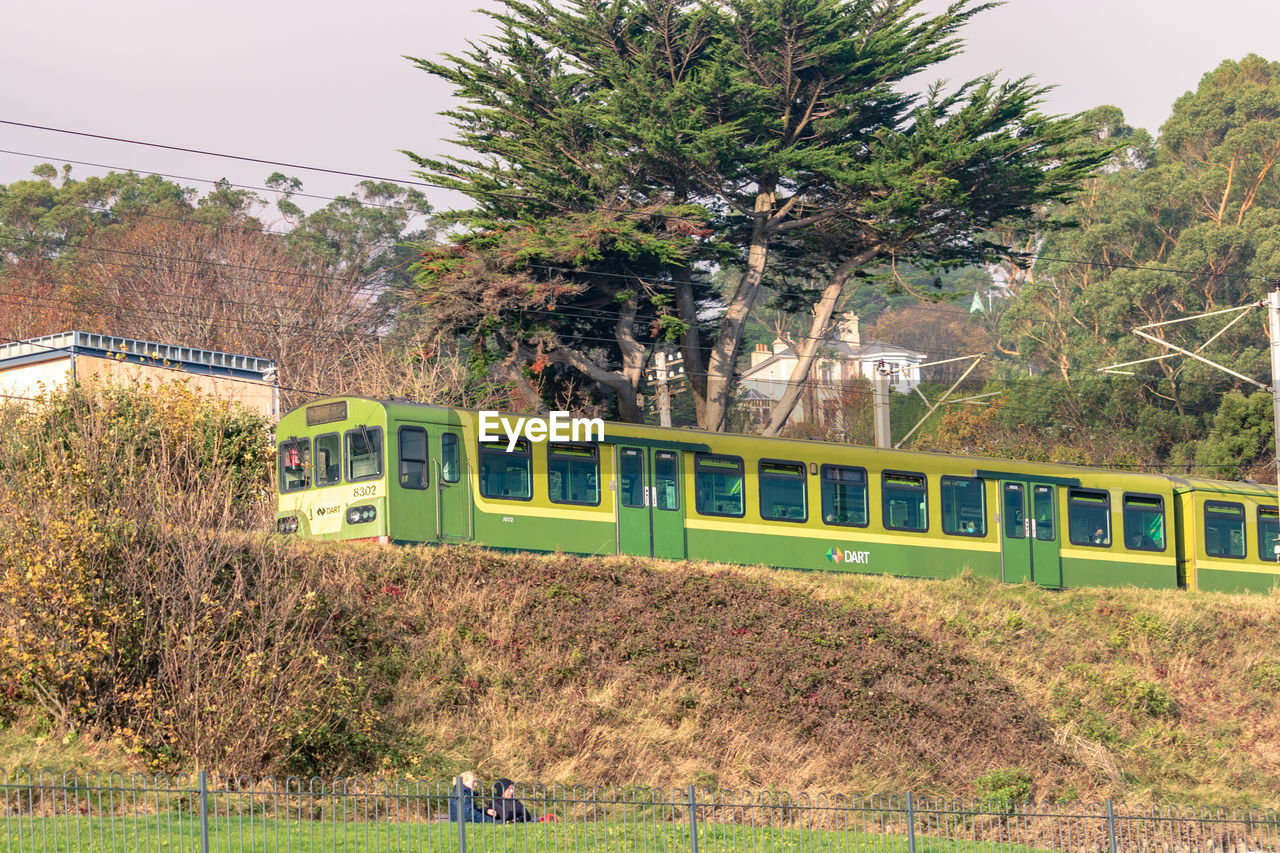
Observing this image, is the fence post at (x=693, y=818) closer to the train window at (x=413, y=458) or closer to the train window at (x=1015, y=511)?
the train window at (x=413, y=458)

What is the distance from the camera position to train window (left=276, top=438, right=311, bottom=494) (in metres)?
26.9

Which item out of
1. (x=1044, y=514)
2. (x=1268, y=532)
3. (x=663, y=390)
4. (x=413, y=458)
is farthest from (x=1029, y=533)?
(x=663, y=390)

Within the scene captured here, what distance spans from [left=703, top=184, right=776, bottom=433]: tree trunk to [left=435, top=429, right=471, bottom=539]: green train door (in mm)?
17331

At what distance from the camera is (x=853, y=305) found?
129 metres

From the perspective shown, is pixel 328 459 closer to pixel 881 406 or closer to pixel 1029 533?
pixel 1029 533

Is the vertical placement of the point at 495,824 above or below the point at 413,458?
below

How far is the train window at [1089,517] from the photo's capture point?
109 ft

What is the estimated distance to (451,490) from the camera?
84.9 ft

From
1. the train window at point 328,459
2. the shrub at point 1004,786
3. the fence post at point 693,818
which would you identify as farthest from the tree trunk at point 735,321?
the fence post at point 693,818

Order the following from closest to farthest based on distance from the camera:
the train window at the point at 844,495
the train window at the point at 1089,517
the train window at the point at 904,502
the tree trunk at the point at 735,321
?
1. the train window at the point at 844,495
2. the train window at the point at 904,502
3. the train window at the point at 1089,517
4. the tree trunk at the point at 735,321

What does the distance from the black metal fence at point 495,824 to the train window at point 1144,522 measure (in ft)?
39.0

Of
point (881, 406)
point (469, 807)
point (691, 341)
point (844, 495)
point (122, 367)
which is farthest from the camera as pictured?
point (881, 406)

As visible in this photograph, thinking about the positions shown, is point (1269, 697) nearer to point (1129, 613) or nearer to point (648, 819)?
point (1129, 613)

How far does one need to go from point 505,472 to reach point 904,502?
30.6ft
